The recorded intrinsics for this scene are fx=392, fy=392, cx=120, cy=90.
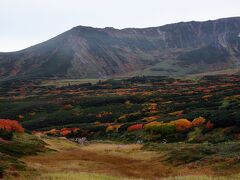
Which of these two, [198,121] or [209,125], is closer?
[209,125]

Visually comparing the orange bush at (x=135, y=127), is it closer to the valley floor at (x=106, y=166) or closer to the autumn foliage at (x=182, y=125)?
the autumn foliage at (x=182, y=125)

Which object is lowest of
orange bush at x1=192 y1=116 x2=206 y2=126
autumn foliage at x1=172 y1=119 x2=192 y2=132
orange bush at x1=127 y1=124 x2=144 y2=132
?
orange bush at x1=127 y1=124 x2=144 y2=132

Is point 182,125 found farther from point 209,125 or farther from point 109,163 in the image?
point 109,163

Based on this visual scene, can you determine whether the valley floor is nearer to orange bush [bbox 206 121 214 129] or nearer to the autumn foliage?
orange bush [bbox 206 121 214 129]

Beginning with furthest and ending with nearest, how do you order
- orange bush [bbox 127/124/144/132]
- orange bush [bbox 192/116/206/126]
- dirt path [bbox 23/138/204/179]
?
orange bush [bbox 127/124/144/132] → orange bush [bbox 192/116/206/126] → dirt path [bbox 23/138/204/179]

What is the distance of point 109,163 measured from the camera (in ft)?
129

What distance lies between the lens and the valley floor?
92.7ft

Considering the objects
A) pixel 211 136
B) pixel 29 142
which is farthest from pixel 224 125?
pixel 29 142

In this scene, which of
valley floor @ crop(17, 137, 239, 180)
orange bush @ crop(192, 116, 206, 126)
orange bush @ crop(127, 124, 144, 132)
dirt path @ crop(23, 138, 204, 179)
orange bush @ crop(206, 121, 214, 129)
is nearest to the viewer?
valley floor @ crop(17, 137, 239, 180)

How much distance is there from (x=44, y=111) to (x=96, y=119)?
31.9 m

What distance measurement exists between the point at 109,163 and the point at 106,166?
7.74 ft

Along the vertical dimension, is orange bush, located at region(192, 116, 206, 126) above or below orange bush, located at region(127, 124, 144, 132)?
above

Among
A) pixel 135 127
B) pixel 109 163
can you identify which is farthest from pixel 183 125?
pixel 109 163

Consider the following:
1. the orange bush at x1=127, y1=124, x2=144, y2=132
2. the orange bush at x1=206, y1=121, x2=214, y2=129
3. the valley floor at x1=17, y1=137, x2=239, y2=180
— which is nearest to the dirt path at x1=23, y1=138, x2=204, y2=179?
the valley floor at x1=17, y1=137, x2=239, y2=180
